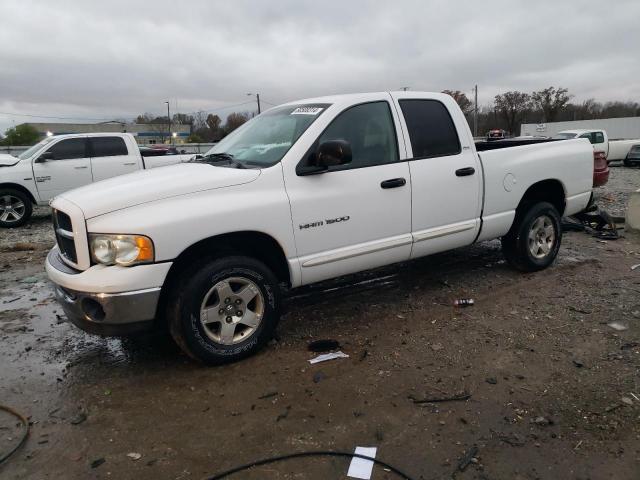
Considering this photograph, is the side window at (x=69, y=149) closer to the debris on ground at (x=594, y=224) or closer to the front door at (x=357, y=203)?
the front door at (x=357, y=203)

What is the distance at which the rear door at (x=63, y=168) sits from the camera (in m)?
10.1

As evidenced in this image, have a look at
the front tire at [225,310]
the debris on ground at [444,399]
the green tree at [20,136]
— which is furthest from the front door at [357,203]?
the green tree at [20,136]

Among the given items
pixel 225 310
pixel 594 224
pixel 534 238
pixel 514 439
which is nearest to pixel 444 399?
pixel 514 439

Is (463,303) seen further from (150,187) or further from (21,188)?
(21,188)

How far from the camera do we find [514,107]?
70.7 metres

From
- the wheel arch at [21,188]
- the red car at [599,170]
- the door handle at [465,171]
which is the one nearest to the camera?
the door handle at [465,171]

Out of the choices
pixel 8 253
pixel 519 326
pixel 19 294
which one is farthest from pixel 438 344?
pixel 8 253

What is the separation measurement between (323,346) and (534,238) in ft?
9.97

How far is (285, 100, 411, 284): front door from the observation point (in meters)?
3.79

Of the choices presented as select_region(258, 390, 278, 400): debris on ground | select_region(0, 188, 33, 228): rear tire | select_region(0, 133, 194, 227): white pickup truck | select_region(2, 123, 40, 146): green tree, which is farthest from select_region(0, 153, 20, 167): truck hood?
select_region(2, 123, 40, 146): green tree

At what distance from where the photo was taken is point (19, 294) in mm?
5566

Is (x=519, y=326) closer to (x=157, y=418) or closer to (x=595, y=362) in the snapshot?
(x=595, y=362)

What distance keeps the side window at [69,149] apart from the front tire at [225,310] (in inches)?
339

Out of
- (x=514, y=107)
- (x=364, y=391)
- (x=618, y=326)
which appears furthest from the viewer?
(x=514, y=107)
